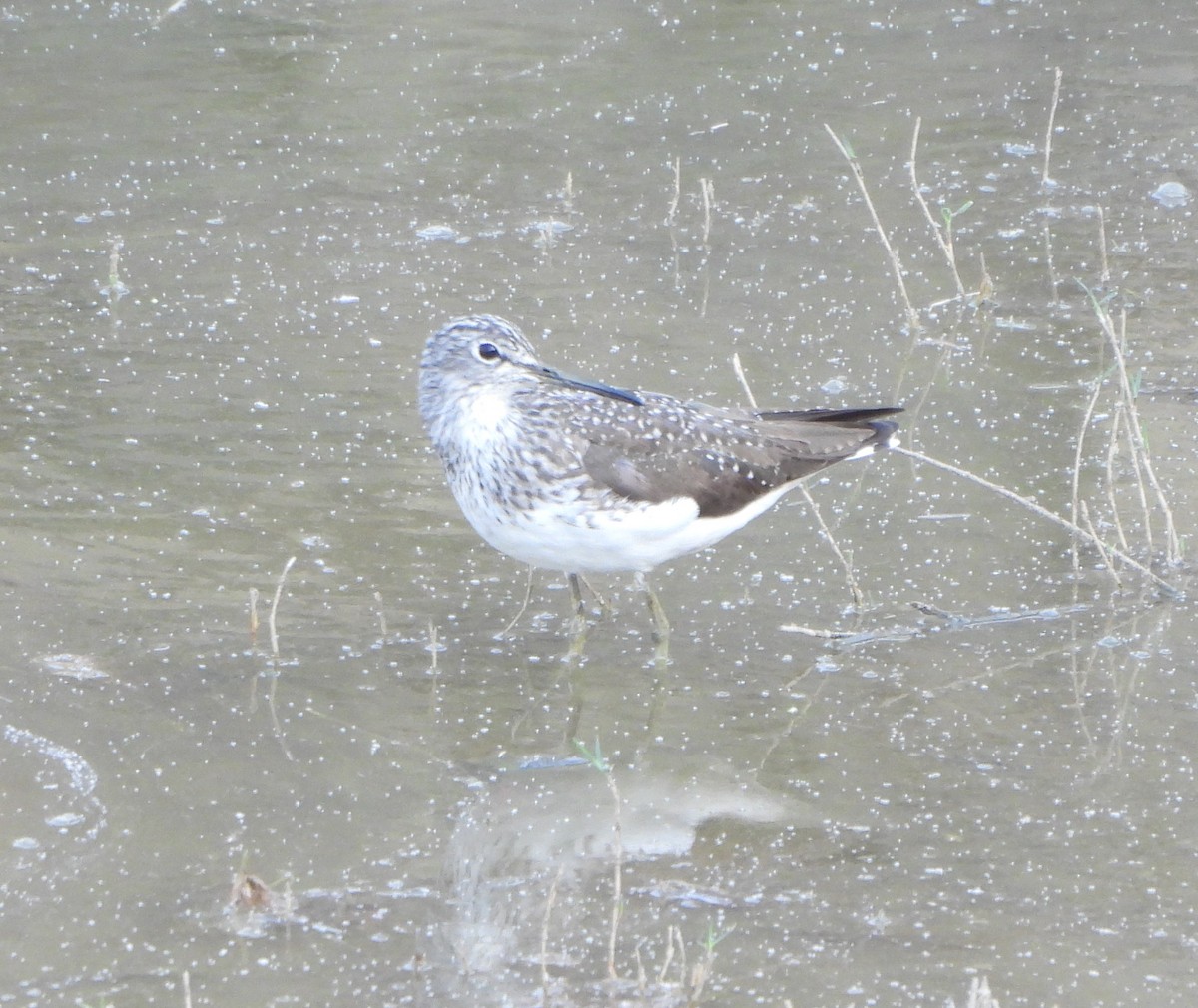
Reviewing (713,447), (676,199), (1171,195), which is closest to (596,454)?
(713,447)

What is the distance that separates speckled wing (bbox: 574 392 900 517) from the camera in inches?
206

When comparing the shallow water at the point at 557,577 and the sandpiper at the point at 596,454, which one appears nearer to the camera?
the shallow water at the point at 557,577

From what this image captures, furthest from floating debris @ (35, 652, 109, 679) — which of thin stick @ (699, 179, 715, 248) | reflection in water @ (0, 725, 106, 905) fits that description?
thin stick @ (699, 179, 715, 248)

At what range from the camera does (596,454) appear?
5207 millimetres

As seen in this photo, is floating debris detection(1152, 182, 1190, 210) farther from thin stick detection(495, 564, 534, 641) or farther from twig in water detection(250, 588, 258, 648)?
twig in water detection(250, 588, 258, 648)

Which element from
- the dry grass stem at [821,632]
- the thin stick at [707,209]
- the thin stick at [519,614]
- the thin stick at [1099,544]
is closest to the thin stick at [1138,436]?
the thin stick at [1099,544]

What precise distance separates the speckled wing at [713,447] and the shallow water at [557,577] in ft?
1.18

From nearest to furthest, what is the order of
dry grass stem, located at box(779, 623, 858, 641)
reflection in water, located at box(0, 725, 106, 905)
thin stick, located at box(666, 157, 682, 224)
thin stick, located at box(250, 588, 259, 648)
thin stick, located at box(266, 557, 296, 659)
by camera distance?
reflection in water, located at box(0, 725, 106, 905) → thin stick, located at box(266, 557, 296, 659) → thin stick, located at box(250, 588, 259, 648) → dry grass stem, located at box(779, 623, 858, 641) → thin stick, located at box(666, 157, 682, 224)

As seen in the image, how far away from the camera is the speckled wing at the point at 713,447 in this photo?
17.1 ft

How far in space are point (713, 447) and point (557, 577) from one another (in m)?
0.78

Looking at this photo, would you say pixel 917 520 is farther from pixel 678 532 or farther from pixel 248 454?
pixel 248 454

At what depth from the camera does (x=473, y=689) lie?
503cm

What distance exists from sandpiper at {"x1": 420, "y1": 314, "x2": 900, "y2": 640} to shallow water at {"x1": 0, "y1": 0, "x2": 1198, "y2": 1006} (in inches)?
13.3

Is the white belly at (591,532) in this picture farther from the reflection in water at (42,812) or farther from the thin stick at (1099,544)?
the reflection in water at (42,812)
